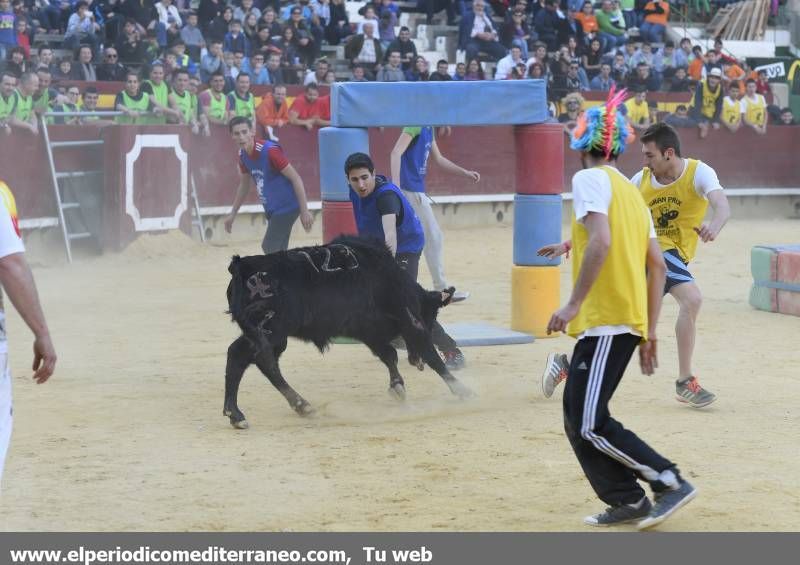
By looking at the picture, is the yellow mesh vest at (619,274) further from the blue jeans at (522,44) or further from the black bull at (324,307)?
the blue jeans at (522,44)

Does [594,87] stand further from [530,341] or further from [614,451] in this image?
[614,451]

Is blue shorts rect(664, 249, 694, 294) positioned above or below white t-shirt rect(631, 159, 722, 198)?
below

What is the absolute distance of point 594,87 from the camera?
22.2 meters

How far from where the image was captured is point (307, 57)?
783 inches

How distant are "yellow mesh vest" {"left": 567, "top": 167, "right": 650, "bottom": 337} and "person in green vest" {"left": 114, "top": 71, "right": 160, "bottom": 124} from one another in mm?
11654

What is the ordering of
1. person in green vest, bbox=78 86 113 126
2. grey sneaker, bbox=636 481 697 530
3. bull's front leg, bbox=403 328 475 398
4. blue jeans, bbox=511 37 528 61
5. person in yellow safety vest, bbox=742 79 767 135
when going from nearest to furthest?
grey sneaker, bbox=636 481 697 530, bull's front leg, bbox=403 328 475 398, person in green vest, bbox=78 86 113 126, blue jeans, bbox=511 37 528 61, person in yellow safety vest, bbox=742 79 767 135

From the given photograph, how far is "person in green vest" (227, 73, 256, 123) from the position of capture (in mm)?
17188

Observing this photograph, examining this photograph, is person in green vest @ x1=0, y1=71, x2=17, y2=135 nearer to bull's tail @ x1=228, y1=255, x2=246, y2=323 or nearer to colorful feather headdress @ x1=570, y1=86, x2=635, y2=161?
bull's tail @ x1=228, y1=255, x2=246, y2=323

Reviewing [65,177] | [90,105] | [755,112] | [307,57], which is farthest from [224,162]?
[755,112]

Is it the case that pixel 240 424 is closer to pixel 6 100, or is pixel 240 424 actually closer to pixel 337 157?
pixel 337 157

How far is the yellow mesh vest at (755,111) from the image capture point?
22422mm

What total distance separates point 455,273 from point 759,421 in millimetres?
7161

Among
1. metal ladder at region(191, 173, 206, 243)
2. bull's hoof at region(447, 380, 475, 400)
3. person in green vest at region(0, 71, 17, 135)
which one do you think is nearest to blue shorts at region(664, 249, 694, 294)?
bull's hoof at region(447, 380, 475, 400)

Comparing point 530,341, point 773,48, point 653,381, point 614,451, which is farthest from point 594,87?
point 614,451
